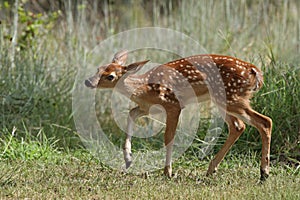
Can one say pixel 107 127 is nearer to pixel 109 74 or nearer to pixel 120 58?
pixel 120 58

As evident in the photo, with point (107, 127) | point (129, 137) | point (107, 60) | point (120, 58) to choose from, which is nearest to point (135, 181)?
point (129, 137)

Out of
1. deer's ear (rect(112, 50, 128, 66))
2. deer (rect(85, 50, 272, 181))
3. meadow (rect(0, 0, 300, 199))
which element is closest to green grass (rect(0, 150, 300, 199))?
meadow (rect(0, 0, 300, 199))

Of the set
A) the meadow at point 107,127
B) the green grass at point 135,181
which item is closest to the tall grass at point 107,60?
the meadow at point 107,127

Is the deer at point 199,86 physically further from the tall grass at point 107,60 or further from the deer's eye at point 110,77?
the tall grass at point 107,60

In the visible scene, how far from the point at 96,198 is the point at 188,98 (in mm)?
1445

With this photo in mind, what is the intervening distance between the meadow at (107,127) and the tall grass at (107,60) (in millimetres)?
12

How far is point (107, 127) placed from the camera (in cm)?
838

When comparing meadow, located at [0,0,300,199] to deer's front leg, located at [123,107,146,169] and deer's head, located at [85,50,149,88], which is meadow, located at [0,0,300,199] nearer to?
deer's front leg, located at [123,107,146,169]

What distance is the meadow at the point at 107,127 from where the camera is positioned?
5.67 meters

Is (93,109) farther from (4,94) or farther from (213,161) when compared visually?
(213,161)

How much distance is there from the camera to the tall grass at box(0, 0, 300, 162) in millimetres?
7344

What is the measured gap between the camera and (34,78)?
8.36 meters

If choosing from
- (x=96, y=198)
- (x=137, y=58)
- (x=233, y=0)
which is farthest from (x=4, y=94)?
(x=233, y=0)

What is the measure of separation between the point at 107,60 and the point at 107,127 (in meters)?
1.74
